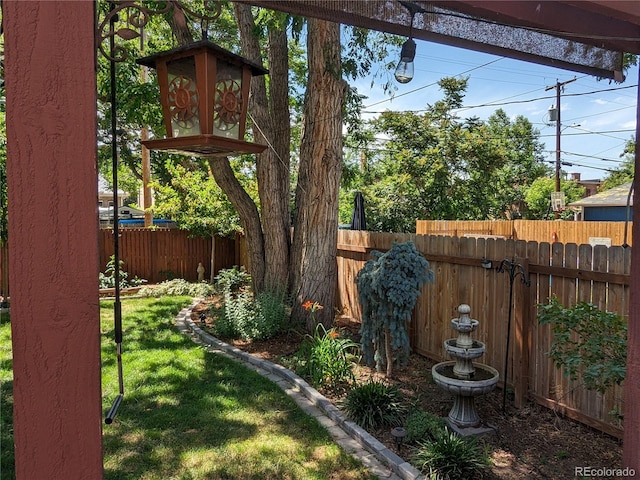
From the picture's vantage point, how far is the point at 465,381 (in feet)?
11.0

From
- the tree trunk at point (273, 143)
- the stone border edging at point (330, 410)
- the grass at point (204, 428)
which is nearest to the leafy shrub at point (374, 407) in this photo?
the stone border edging at point (330, 410)

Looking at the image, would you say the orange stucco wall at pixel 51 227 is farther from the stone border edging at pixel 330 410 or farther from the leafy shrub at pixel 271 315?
the leafy shrub at pixel 271 315

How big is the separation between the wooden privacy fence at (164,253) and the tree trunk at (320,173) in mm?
5345

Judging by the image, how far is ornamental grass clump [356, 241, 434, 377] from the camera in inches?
162

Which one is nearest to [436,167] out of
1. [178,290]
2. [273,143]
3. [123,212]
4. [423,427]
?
[273,143]

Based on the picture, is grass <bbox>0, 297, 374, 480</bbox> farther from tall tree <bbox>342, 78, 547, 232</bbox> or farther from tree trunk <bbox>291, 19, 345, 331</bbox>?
tall tree <bbox>342, 78, 547, 232</bbox>

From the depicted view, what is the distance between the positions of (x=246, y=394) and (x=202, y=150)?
101 inches

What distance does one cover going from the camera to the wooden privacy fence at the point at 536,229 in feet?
30.4

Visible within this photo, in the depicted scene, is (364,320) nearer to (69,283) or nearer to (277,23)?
(277,23)

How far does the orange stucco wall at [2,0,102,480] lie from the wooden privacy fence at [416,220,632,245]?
977 cm

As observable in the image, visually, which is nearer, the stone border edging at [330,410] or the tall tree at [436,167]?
the stone border edging at [330,410]

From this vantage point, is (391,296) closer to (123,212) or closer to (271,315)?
(271,315)

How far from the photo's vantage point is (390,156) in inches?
551

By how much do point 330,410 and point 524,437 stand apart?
1479mm
